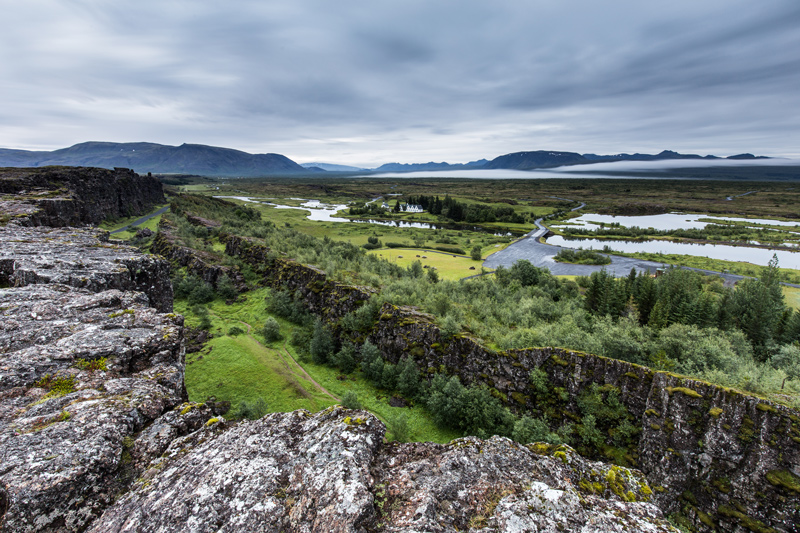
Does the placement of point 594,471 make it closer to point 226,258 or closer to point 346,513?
point 346,513

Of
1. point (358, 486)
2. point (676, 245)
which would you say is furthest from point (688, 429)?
point (676, 245)

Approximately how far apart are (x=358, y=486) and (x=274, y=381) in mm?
22837

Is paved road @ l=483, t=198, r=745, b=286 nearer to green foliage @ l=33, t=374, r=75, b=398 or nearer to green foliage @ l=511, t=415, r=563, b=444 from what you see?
green foliage @ l=511, t=415, r=563, b=444

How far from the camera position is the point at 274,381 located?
27078mm

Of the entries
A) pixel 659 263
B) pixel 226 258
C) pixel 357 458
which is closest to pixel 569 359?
pixel 357 458

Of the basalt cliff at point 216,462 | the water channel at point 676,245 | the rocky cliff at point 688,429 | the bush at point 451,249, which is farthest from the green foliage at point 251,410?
the water channel at point 676,245

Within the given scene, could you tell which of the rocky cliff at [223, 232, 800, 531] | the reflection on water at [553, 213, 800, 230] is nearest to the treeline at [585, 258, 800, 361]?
the rocky cliff at [223, 232, 800, 531]

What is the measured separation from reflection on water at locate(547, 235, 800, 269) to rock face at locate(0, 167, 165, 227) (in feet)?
364

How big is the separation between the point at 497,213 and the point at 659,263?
84.4 m

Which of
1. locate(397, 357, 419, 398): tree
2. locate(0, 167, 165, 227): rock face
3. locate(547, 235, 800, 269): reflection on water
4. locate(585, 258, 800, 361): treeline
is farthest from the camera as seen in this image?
locate(547, 235, 800, 269): reflection on water

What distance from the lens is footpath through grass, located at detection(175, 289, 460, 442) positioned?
24656mm

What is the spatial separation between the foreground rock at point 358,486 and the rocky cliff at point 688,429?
1207cm

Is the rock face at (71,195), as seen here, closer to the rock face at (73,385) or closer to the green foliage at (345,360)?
the rock face at (73,385)

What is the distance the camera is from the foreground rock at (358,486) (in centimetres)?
632
